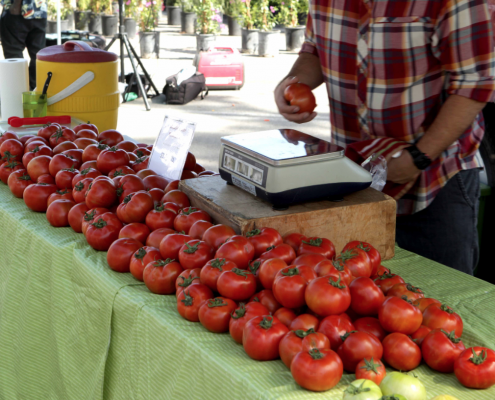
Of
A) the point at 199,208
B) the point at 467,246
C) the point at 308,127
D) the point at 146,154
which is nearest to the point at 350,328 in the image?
the point at 199,208

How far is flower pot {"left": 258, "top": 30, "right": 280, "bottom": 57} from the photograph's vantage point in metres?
12.2

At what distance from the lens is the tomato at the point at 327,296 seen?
3.96ft

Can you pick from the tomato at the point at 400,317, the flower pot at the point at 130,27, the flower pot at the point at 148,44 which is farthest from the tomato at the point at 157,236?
the flower pot at the point at 130,27

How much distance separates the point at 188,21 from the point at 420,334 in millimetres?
15904

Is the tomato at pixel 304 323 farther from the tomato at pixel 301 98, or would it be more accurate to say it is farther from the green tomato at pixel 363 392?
the tomato at pixel 301 98

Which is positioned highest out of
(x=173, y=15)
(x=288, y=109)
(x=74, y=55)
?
(x=173, y=15)

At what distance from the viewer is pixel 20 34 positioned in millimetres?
6977

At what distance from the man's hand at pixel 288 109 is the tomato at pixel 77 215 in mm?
824

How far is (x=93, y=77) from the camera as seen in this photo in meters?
3.19

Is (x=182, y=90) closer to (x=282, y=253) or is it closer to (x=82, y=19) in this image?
(x=282, y=253)

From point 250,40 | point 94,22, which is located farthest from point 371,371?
point 94,22

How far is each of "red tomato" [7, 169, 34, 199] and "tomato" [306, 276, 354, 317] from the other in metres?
1.43

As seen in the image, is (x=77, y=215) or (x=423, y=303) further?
(x=77, y=215)

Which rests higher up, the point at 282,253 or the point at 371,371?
the point at 282,253
